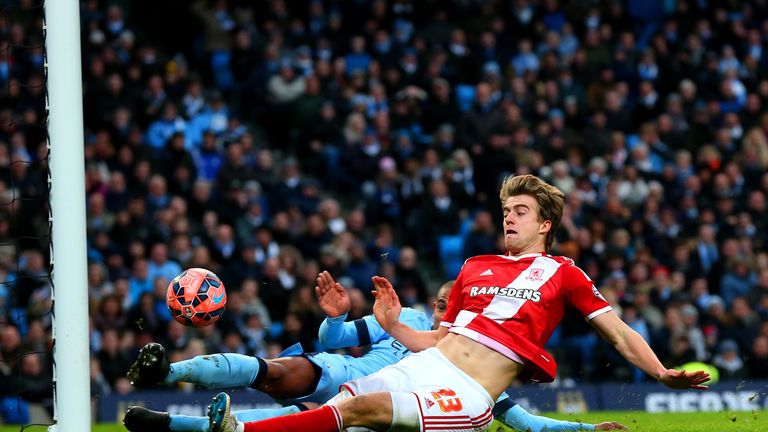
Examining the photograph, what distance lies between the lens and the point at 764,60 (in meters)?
20.6

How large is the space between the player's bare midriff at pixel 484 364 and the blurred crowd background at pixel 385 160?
24.7 ft

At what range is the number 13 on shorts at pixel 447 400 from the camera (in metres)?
6.53

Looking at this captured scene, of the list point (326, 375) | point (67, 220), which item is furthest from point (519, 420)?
point (67, 220)

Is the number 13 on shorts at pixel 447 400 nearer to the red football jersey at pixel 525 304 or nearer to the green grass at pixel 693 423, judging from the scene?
the red football jersey at pixel 525 304

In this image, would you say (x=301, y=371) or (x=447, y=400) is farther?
(x=301, y=371)

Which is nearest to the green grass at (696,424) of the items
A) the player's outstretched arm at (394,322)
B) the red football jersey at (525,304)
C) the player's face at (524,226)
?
the player's outstretched arm at (394,322)

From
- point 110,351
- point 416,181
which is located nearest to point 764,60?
point 416,181

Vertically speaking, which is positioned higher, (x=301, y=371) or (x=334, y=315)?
(x=334, y=315)

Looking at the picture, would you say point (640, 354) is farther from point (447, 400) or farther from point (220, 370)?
point (220, 370)

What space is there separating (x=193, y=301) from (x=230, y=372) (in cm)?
75

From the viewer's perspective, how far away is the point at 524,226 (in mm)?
7266

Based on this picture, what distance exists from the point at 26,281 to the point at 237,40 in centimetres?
549

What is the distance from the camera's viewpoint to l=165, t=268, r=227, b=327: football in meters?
7.82

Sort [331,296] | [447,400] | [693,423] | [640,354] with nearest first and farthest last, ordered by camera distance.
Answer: [447,400] < [640,354] < [331,296] < [693,423]
